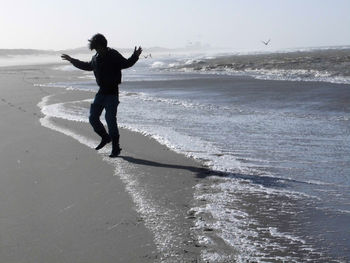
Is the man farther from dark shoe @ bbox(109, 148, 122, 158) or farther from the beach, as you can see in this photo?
the beach

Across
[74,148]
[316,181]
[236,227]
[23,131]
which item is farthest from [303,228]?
[23,131]

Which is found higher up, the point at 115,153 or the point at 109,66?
the point at 109,66

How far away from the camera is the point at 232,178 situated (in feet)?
17.0

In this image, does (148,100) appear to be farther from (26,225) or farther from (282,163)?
(26,225)

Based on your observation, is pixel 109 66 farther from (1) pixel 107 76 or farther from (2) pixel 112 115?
(2) pixel 112 115

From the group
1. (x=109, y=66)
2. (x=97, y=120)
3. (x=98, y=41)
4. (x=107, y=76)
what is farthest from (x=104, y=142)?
(x=98, y=41)

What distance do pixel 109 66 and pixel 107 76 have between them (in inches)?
5.8

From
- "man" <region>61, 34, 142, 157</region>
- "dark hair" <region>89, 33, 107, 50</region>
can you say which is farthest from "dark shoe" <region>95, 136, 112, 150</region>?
"dark hair" <region>89, 33, 107, 50</region>

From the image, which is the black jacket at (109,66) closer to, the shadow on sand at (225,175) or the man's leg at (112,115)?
the man's leg at (112,115)

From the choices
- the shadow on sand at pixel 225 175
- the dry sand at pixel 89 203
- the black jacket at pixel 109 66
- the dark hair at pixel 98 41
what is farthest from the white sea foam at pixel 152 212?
the dark hair at pixel 98 41

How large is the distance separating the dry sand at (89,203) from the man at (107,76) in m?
0.31

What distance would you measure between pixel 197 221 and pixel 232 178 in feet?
4.60

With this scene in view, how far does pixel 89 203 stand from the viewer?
443cm

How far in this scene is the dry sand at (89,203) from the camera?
338 cm
